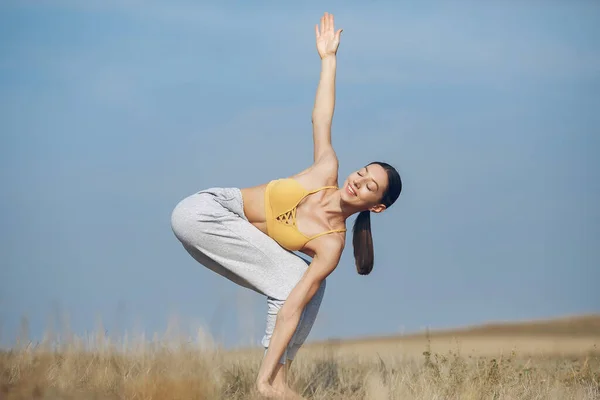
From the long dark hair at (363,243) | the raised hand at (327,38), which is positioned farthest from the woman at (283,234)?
the raised hand at (327,38)

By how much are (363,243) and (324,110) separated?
1.08 m

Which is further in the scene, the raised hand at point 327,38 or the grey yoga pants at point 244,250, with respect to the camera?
the raised hand at point 327,38

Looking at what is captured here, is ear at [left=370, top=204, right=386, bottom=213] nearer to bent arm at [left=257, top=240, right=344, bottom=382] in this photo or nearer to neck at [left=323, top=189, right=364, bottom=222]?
neck at [left=323, top=189, right=364, bottom=222]

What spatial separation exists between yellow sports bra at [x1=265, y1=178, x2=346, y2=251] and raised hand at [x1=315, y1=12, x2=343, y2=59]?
4.20 feet

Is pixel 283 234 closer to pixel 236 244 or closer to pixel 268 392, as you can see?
pixel 236 244

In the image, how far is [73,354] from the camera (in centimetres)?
748

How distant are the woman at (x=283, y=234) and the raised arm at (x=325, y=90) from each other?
0.71ft

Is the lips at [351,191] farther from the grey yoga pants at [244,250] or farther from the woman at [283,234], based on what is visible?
the grey yoga pants at [244,250]

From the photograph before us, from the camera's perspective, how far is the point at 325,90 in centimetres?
699

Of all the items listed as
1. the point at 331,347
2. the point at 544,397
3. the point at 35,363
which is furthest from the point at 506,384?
the point at 35,363

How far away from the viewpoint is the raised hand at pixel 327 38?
7191mm

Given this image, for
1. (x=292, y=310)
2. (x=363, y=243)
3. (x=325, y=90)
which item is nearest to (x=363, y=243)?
(x=363, y=243)

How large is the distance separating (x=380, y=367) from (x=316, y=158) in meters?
3.09

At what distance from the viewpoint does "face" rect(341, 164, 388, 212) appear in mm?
6355
